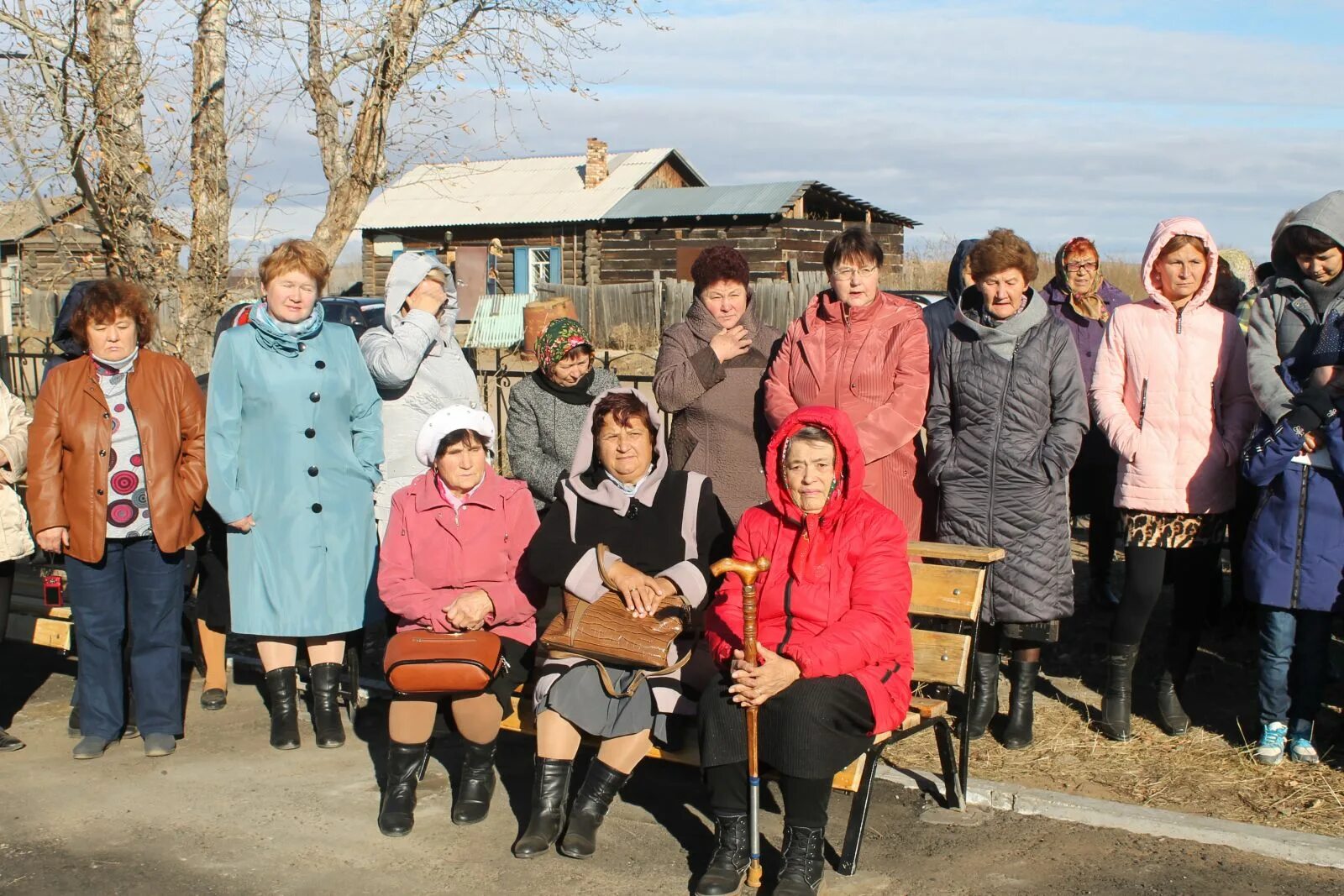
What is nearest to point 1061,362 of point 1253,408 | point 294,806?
point 1253,408

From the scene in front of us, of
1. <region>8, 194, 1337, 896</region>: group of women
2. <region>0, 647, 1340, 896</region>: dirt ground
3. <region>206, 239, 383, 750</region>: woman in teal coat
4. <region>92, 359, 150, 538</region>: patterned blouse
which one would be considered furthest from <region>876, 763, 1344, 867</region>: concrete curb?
<region>92, 359, 150, 538</region>: patterned blouse

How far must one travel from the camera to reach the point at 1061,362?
15.5 feet

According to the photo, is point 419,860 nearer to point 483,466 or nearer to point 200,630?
point 483,466

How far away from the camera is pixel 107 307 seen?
16.2ft

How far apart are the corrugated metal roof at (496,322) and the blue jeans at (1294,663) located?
20.4m

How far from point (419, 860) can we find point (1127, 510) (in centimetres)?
Answer: 286

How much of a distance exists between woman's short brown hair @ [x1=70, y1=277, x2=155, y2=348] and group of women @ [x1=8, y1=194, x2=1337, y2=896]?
1 cm

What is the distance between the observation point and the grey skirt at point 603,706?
13.3 ft

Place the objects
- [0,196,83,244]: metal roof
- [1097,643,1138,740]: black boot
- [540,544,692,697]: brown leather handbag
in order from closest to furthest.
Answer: [540,544,692,697]: brown leather handbag
[1097,643,1138,740]: black boot
[0,196,83,244]: metal roof

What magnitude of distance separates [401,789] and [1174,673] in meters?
3.05

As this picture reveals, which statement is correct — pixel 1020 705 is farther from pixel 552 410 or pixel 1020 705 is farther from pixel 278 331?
pixel 278 331

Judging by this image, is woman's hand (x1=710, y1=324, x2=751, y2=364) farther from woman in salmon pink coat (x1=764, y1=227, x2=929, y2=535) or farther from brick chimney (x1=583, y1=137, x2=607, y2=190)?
brick chimney (x1=583, y1=137, x2=607, y2=190)

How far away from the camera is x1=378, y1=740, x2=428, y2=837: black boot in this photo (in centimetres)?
420

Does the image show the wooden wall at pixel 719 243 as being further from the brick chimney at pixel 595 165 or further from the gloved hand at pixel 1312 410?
the gloved hand at pixel 1312 410
